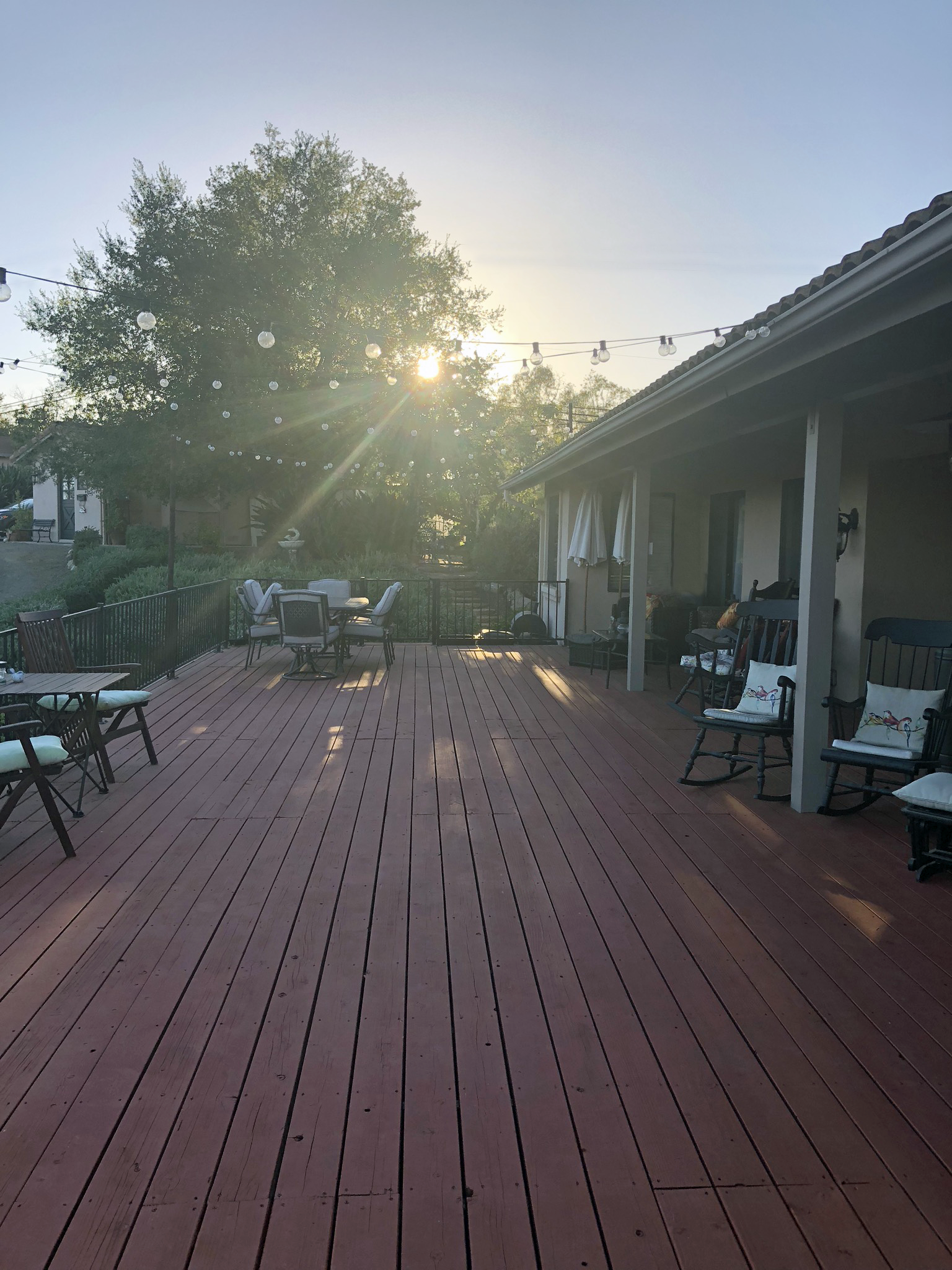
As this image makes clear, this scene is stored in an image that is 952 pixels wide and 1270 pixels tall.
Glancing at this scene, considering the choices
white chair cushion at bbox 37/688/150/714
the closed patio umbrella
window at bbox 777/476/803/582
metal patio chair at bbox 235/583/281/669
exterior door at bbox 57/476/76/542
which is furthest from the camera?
exterior door at bbox 57/476/76/542

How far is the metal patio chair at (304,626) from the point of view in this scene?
30.0ft

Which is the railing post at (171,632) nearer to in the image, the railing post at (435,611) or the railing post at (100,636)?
the railing post at (100,636)

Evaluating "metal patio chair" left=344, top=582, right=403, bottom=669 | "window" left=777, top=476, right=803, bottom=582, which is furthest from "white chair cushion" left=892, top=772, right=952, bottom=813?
"metal patio chair" left=344, top=582, right=403, bottom=669

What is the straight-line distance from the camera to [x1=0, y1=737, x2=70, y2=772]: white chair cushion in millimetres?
3736

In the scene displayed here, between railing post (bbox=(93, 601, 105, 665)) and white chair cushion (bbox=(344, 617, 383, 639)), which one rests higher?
railing post (bbox=(93, 601, 105, 665))

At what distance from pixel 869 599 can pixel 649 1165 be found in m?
5.77

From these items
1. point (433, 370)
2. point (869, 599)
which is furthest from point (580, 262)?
point (433, 370)

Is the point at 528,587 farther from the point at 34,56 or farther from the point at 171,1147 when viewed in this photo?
the point at 171,1147

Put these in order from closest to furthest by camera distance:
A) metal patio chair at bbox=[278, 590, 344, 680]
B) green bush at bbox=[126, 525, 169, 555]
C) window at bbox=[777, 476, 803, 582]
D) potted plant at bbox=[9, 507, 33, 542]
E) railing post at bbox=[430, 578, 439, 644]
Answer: window at bbox=[777, 476, 803, 582] → metal patio chair at bbox=[278, 590, 344, 680] → railing post at bbox=[430, 578, 439, 644] → green bush at bbox=[126, 525, 169, 555] → potted plant at bbox=[9, 507, 33, 542]

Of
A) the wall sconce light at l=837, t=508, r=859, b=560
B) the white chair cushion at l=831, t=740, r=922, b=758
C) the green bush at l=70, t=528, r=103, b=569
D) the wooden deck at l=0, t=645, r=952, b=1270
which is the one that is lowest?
the wooden deck at l=0, t=645, r=952, b=1270

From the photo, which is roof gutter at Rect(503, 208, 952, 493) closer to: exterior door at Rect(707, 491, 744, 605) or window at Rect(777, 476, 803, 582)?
window at Rect(777, 476, 803, 582)

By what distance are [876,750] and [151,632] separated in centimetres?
650

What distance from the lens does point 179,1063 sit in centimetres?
232

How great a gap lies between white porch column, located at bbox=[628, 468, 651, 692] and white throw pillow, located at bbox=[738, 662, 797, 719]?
2.93 metres
